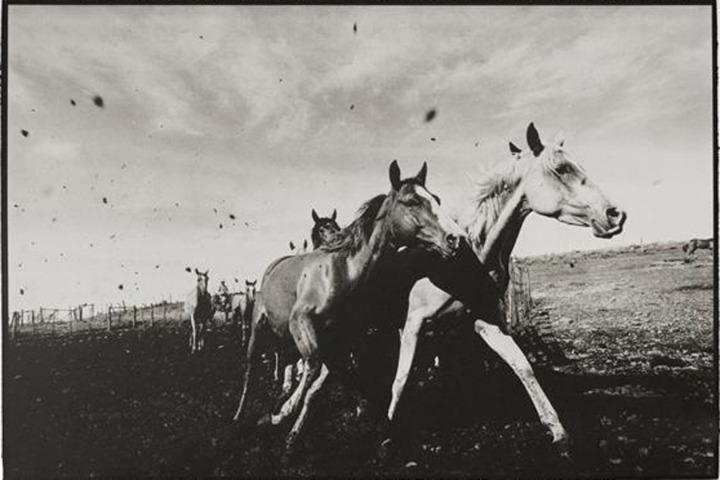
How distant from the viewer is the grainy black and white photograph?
182 inches

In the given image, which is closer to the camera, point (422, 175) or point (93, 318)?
point (422, 175)

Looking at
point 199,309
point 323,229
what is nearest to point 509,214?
point 323,229

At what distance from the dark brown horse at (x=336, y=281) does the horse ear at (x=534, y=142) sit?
81 cm

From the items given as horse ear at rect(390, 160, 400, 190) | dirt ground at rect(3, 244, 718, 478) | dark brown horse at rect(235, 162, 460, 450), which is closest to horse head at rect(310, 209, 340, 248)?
dark brown horse at rect(235, 162, 460, 450)

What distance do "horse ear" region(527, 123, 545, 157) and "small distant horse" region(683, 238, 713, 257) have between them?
1.47 metres

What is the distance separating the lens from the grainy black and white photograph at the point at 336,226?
4.61 m

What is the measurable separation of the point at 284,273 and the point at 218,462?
1.43 metres

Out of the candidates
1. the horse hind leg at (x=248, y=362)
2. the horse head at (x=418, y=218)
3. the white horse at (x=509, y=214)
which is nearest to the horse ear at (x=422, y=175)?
the horse head at (x=418, y=218)

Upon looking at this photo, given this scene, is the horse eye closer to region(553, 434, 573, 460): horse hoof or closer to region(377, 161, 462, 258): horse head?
region(377, 161, 462, 258): horse head

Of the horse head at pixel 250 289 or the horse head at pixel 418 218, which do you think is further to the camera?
the horse head at pixel 250 289

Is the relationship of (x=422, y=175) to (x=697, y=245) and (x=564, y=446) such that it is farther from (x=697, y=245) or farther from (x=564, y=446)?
(x=697, y=245)

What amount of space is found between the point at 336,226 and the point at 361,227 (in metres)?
0.34

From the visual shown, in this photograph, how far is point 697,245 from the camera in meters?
4.96

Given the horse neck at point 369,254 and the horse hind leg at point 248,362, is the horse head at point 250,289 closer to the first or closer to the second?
the horse hind leg at point 248,362
